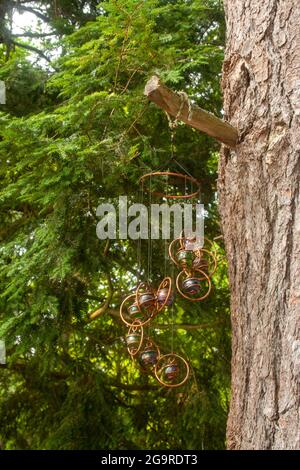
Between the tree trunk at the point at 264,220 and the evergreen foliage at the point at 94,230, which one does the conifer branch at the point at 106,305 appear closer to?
Answer: the evergreen foliage at the point at 94,230

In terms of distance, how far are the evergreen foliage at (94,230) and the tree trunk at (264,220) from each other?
0.88 metres

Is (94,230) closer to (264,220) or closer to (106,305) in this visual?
(106,305)

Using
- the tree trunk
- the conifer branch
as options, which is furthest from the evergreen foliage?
the tree trunk

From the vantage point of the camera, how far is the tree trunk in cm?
265

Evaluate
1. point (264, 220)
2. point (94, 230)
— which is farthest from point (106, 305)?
point (264, 220)

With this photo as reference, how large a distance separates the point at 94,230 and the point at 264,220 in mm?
1735

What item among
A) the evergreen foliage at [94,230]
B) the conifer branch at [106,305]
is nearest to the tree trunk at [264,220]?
the evergreen foliage at [94,230]

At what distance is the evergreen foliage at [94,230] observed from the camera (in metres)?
3.89

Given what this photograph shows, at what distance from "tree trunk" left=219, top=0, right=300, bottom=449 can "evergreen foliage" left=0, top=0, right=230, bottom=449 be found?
34.6 inches

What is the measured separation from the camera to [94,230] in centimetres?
436

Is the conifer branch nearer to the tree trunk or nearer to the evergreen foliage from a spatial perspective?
the evergreen foliage

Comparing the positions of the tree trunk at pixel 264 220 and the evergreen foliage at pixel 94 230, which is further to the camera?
the evergreen foliage at pixel 94 230

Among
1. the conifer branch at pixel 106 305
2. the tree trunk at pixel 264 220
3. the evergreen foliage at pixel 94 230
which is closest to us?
the tree trunk at pixel 264 220
